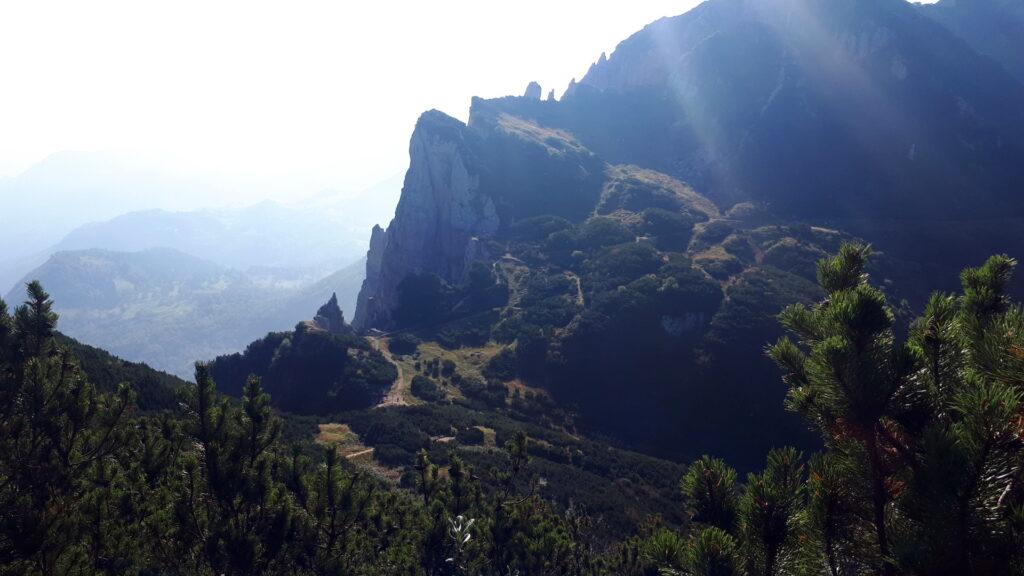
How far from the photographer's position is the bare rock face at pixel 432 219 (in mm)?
173250

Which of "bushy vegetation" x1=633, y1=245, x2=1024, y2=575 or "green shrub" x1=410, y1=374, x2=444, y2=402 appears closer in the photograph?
"bushy vegetation" x1=633, y1=245, x2=1024, y2=575

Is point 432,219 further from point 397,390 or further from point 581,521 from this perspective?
point 581,521

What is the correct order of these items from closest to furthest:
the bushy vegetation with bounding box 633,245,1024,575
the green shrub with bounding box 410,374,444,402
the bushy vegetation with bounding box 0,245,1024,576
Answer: the bushy vegetation with bounding box 633,245,1024,575 < the bushy vegetation with bounding box 0,245,1024,576 < the green shrub with bounding box 410,374,444,402

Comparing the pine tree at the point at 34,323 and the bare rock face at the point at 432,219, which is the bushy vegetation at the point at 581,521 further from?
the bare rock face at the point at 432,219

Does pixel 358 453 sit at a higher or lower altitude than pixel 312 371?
lower

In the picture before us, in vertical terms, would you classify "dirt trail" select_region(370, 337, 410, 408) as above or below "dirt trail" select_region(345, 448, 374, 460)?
above

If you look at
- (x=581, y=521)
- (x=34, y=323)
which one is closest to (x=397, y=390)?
(x=581, y=521)

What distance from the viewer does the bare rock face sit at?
17325 centimetres

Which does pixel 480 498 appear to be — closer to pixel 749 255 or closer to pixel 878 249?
pixel 749 255

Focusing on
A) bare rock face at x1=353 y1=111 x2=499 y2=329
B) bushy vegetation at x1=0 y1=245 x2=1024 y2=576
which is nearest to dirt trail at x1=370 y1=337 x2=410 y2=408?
bare rock face at x1=353 y1=111 x2=499 y2=329

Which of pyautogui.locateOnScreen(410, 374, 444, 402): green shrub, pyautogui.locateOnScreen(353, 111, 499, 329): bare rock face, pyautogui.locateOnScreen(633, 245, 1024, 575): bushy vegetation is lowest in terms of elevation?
pyautogui.locateOnScreen(410, 374, 444, 402): green shrub

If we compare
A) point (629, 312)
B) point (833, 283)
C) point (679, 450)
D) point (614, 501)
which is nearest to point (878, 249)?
point (629, 312)

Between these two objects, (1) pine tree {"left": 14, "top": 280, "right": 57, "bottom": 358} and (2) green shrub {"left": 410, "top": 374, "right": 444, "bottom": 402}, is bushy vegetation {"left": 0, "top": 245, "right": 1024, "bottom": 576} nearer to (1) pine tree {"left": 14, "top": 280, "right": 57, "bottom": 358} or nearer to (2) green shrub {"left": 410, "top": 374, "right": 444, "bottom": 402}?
(1) pine tree {"left": 14, "top": 280, "right": 57, "bottom": 358}

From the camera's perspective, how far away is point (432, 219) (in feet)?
589
